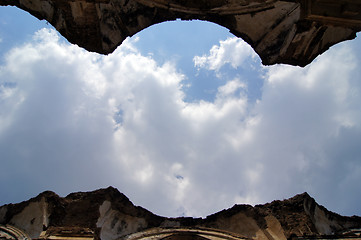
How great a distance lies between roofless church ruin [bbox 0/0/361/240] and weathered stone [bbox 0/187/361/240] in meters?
0.03

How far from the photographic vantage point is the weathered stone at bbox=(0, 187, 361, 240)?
9.97 meters

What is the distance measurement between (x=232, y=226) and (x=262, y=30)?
7527 millimetres

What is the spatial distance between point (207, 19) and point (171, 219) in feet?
25.9

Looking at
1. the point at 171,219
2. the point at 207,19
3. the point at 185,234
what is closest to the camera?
the point at 185,234

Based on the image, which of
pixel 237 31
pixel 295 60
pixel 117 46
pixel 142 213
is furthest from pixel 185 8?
pixel 142 213

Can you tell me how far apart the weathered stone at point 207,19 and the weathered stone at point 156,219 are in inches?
206

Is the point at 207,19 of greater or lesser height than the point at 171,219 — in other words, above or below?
above

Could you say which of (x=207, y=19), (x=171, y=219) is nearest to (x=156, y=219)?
(x=171, y=219)

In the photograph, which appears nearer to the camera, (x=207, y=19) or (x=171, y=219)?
(x=171, y=219)

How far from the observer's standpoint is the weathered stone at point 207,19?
10.9m

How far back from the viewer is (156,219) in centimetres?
1098

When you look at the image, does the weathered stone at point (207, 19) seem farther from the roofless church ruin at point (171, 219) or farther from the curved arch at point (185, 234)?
the curved arch at point (185, 234)

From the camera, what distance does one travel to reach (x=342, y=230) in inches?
442

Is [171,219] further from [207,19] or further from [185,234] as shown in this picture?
[207,19]
